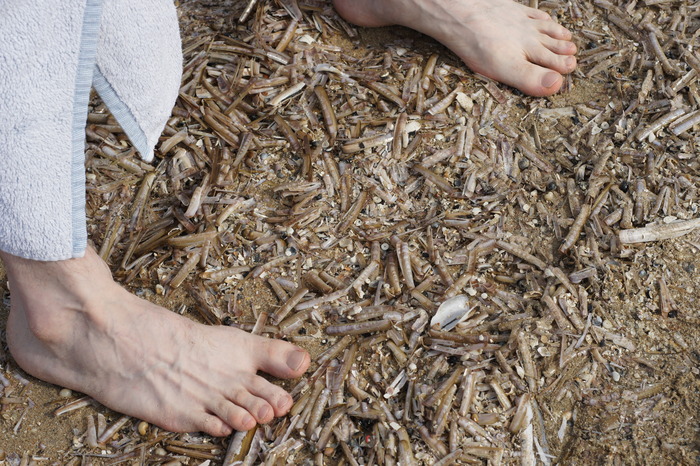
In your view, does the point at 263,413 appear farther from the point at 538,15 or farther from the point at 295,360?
the point at 538,15

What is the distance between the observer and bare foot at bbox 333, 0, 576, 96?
2.31 m

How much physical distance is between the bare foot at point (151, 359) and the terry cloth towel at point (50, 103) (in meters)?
0.28

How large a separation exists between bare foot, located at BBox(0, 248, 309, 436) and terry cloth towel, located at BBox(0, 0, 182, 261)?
0.28 m

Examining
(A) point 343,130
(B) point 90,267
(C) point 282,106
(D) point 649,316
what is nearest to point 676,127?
(D) point 649,316

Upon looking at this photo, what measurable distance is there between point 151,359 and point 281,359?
0.34 metres

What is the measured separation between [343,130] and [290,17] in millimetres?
550

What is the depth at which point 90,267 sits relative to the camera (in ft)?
5.57

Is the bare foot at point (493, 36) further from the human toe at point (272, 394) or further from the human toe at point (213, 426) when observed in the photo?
the human toe at point (213, 426)

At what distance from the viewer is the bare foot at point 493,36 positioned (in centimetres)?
231

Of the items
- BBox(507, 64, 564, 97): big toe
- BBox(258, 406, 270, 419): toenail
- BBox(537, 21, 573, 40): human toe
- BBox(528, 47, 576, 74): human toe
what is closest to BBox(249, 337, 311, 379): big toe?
BBox(258, 406, 270, 419): toenail

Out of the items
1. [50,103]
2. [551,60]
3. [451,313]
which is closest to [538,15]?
[551,60]

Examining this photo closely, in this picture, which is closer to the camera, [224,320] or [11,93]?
[11,93]

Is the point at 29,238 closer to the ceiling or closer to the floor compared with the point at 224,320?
closer to the ceiling

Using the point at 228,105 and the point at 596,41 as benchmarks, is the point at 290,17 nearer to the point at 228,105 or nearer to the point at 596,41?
the point at 228,105
